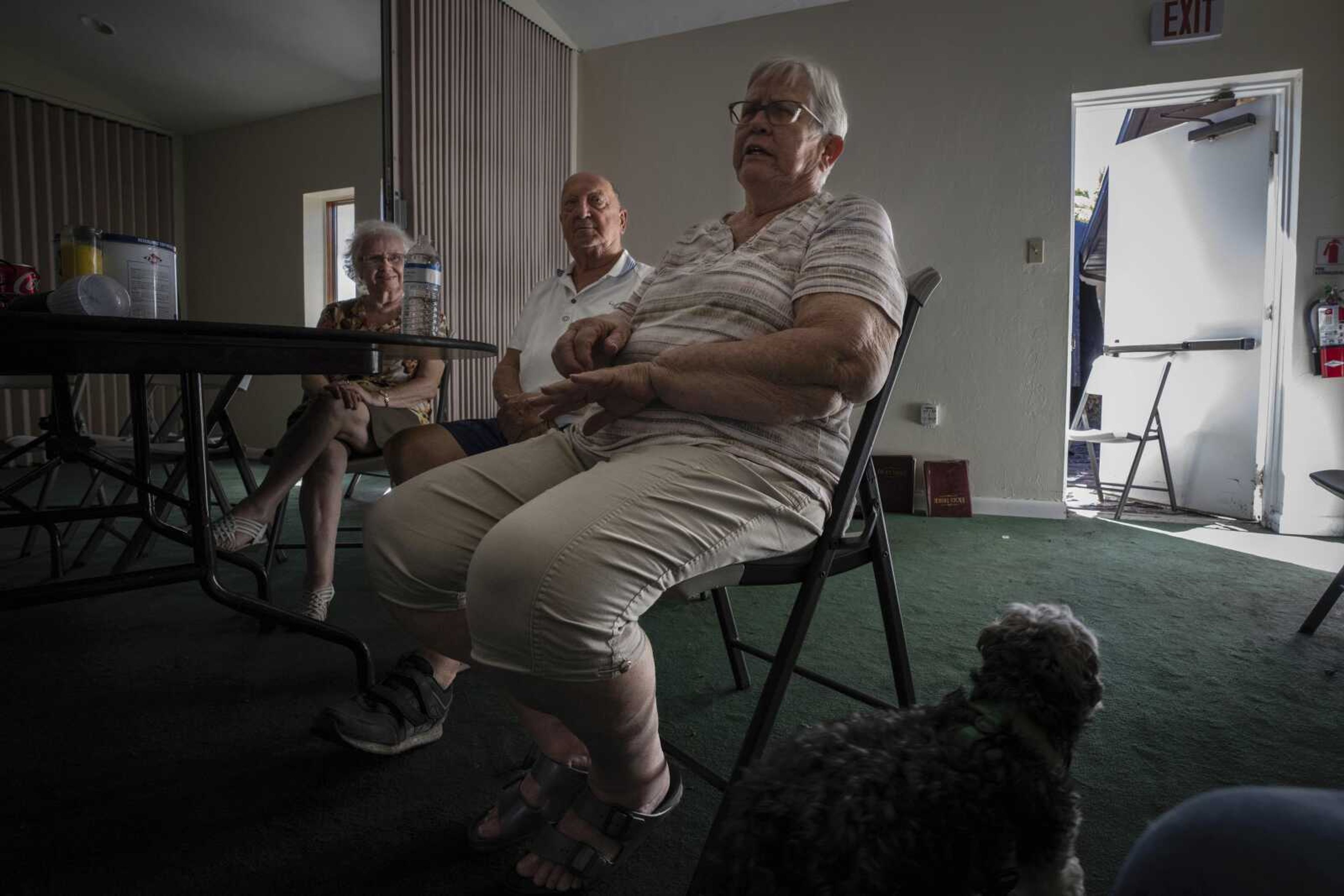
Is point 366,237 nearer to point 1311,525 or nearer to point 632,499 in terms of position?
point 632,499

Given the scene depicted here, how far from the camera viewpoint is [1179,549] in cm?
310

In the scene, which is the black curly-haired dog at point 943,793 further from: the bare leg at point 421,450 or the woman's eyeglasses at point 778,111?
the bare leg at point 421,450

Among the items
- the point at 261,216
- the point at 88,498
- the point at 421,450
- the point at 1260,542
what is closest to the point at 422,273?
the point at 421,450

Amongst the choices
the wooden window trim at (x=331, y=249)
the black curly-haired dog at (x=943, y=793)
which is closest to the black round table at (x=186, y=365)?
the black curly-haired dog at (x=943, y=793)

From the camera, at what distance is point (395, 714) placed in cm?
128

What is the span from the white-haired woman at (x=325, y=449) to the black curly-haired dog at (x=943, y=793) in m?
1.54

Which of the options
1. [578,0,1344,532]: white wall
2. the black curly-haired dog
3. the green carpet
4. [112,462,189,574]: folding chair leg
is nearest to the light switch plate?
[578,0,1344,532]: white wall

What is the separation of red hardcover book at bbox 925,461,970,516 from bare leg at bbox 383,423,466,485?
301 centimetres

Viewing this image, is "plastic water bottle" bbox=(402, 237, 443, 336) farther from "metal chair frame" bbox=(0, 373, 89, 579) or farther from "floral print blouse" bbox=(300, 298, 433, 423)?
"metal chair frame" bbox=(0, 373, 89, 579)

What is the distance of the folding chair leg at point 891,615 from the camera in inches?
45.6

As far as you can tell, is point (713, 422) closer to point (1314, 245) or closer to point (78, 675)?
point (78, 675)

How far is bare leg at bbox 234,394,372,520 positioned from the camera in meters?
1.97

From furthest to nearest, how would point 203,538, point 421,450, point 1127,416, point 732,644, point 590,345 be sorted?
point 1127,416 → point 421,450 → point 732,644 → point 203,538 → point 590,345

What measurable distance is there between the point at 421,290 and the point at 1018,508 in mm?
3483
